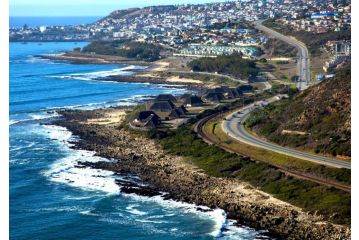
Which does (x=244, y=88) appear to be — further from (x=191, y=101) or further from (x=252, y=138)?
(x=252, y=138)

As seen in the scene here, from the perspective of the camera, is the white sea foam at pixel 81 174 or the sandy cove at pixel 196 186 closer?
the sandy cove at pixel 196 186

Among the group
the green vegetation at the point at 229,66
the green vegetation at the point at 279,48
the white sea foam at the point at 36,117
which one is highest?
the green vegetation at the point at 279,48

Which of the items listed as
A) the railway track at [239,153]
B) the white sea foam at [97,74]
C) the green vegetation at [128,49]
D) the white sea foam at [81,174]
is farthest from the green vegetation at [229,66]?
the white sea foam at [81,174]

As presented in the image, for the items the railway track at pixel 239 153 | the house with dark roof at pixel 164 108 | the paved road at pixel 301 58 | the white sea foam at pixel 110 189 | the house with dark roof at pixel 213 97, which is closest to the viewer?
the white sea foam at pixel 110 189

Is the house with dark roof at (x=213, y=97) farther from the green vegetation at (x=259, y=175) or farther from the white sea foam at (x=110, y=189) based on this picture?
the white sea foam at (x=110, y=189)

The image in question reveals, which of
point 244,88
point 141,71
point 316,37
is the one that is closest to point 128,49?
point 141,71

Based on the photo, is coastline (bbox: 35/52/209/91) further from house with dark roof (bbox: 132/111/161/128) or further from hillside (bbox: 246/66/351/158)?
hillside (bbox: 246/66/351/158)
